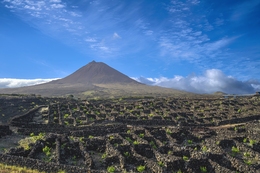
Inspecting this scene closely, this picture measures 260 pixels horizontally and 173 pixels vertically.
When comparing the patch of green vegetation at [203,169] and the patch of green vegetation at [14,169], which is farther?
the patch of green vegetation at [203,169]

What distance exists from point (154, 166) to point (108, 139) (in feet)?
31.5

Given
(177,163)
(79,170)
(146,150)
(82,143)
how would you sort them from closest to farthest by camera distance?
(79,170) < (177,163) < (146,150) < (82,143)

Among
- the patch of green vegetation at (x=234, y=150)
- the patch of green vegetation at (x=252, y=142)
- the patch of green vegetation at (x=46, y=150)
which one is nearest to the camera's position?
A: the patch of green vegetation at (x=46, y=150)

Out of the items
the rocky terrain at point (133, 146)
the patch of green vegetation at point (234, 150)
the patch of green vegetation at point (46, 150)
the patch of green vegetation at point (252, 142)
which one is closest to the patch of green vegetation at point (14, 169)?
the rocky terrain at point (133, 146)

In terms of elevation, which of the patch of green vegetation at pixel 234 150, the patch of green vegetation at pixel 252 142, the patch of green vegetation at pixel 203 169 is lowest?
the patch of green vegetation at pixel 203 169

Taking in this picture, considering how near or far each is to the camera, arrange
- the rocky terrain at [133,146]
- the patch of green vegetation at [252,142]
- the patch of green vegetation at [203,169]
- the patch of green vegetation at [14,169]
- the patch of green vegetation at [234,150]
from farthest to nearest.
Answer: the patch of green vegetation at [252,142]
the patch of green vegetation at [234,150]
the rocky terrain at [133,146]
the patch of green vegetation at [203,169]
the patch of green vegetation at [14,169]

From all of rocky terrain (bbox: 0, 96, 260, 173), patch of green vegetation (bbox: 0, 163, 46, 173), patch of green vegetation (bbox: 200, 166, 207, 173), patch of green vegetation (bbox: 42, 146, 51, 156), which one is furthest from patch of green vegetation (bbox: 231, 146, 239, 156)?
patch of green vegetation (bbox: 0, 163, 46, 173)

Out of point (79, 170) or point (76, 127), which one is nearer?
point (79, 170)

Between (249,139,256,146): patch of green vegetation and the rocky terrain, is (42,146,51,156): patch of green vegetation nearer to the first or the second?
the rocky terrain

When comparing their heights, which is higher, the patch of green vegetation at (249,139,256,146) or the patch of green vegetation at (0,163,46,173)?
the patch of green vegetation at (249,139,256,146)

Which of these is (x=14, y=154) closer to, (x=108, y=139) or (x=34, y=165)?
(x=34, y=165)

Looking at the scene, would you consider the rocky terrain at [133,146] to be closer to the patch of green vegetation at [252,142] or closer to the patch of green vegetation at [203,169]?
Result: the patch of green vegetation at [203,169]

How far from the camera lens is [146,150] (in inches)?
1046

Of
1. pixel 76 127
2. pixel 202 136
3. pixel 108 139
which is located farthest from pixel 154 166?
pixel 76 127
